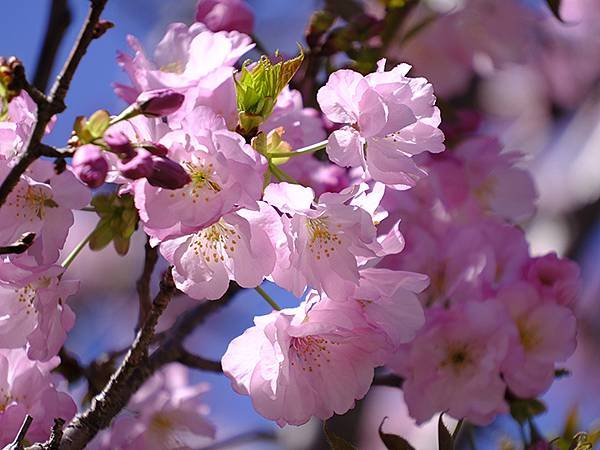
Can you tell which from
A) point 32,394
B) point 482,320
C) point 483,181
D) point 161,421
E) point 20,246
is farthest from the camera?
point 483,181

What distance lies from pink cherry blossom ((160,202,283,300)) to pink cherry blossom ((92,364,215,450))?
402mm

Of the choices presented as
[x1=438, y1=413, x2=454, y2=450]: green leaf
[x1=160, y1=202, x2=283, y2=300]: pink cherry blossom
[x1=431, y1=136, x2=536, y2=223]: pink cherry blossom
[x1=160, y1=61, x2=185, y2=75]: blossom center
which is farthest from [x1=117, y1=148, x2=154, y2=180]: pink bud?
[x1=431, y1=136, x2=536, y2=223]: pink cherry blossom

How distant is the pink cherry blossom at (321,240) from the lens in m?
0.98

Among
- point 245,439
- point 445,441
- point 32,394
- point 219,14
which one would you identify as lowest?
point 245,439

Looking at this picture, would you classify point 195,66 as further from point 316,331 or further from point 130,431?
point 130,431

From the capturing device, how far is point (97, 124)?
0.92m

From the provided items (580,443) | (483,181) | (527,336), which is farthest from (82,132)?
(483,181)

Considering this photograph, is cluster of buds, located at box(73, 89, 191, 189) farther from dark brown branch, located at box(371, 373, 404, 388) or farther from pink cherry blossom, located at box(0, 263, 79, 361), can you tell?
dark brown branch, located at box(371, 373, 404, 388)

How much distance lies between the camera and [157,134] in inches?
39.3

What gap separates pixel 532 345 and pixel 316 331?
0.57 m

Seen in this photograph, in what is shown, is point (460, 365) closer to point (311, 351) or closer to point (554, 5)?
point (311, 351)

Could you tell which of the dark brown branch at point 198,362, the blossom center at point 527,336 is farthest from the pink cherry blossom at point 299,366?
the blossom center at point 527,336

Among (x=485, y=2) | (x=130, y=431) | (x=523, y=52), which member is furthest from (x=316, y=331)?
(x=485, y=2)

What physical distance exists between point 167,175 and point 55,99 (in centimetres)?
11
